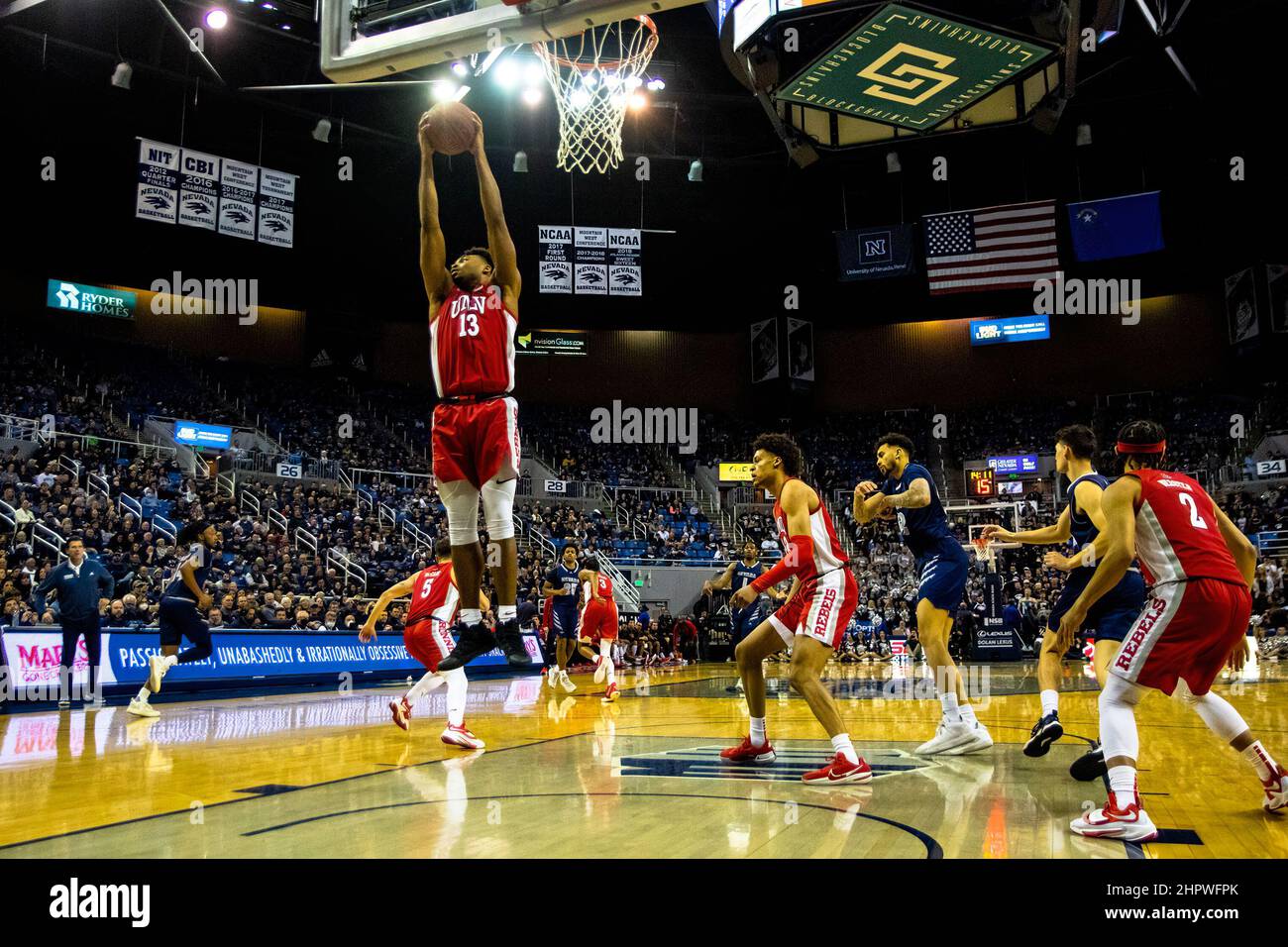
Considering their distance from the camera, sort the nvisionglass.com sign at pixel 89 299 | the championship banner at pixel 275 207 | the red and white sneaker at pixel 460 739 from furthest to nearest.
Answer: the nvisionglass.com sign at pixel 89 299
the championship banner at pixel 275 207
the red and white sneaker at pixel 460 739

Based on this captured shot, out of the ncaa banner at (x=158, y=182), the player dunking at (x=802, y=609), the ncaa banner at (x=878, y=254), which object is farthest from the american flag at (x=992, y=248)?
the player dunking at (x=802, y=609)

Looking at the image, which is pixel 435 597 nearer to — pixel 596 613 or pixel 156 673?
pixel 156 673

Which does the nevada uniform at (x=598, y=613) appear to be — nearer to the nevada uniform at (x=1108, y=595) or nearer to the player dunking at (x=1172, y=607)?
the nevada uniform at (x=1108, y=595)

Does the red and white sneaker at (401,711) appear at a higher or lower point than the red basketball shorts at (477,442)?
lower

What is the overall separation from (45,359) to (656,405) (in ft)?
61.4

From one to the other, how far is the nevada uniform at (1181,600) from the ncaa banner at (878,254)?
21105mm

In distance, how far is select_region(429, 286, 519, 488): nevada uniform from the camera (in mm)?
4125

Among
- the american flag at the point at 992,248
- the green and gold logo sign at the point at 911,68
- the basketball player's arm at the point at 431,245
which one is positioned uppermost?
the american flag at the point at 992,248

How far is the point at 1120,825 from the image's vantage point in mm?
3727

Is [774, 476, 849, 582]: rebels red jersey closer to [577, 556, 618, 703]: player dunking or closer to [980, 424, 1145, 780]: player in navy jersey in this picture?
Answer: [980, 424, 1145, 780]: player in navy jersey

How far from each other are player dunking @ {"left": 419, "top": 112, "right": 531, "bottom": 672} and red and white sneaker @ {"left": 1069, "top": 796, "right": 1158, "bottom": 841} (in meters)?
2.37

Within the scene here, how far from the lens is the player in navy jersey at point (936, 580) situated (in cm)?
644

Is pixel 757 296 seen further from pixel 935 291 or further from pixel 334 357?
pixel 334 357
